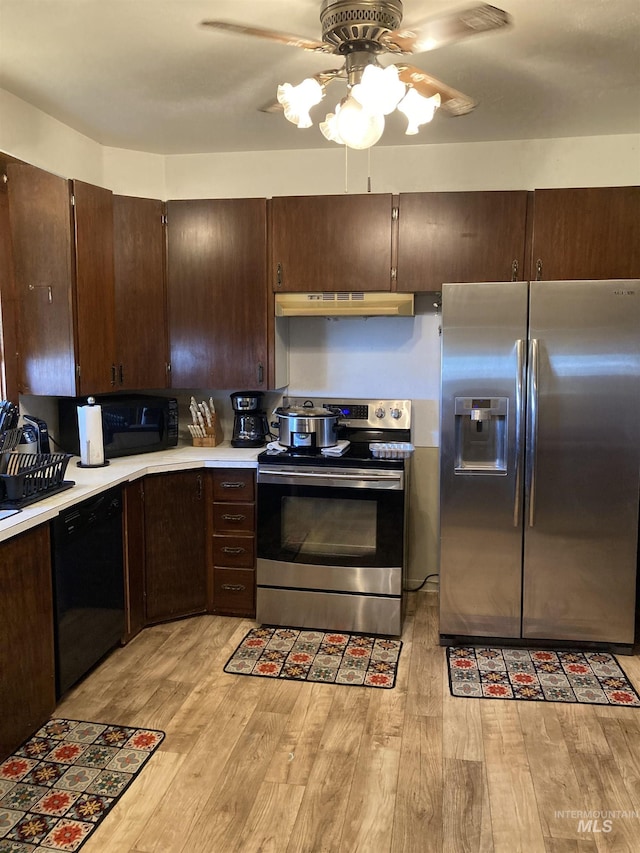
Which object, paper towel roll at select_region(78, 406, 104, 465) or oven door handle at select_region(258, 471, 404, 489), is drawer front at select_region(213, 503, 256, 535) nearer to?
oven door handle at select_region(258, 471, 404, 489)

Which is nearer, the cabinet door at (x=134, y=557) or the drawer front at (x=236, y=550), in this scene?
the cabinet door at (x=134, y=557)

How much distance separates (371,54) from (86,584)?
87.6 inches

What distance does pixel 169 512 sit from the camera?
3295 mm

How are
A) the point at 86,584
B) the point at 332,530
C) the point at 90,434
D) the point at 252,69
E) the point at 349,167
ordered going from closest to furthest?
the point at 252,69 < the point at 86,584 < the point at 90,434 < the point at 332,530 < the point at 349,167

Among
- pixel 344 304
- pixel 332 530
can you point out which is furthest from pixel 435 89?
pixel 332 530

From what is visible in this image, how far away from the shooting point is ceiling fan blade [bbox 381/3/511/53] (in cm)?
162

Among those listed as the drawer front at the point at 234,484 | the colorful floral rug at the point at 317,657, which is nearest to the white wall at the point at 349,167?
the drawer front at the point at 234,484

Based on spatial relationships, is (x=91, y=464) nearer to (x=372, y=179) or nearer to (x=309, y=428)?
(x=309, y=428)

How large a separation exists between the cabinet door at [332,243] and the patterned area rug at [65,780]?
222 cm

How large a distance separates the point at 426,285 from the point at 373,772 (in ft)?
7.35

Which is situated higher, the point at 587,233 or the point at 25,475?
the point at 587,233

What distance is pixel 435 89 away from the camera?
2049mm

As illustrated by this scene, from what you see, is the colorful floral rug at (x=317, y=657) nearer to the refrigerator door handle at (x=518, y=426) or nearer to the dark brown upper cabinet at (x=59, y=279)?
the refrigerator door handle at (x=518, y=426)

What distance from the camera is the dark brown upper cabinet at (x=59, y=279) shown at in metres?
2.92
